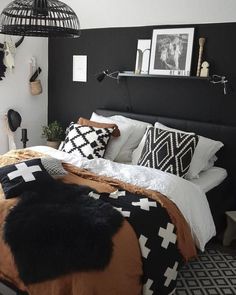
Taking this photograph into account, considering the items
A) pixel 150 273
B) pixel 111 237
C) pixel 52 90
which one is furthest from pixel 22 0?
pixel 52 90

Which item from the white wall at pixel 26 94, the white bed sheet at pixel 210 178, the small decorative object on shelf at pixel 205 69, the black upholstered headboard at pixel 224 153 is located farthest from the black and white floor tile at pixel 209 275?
the white wall at pixel 26 94

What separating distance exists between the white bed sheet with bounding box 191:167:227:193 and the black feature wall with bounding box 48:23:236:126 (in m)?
0.48

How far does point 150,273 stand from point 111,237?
33 centimetres

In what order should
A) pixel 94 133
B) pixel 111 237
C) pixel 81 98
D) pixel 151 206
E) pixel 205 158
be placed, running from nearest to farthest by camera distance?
pixel 111 237 < pixel 151 206 < pixel 205 158 < pixel 94 133 < pixel 81 98

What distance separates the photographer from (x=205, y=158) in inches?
112

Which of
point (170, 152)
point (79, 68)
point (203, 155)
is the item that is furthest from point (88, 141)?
point (79, 68)

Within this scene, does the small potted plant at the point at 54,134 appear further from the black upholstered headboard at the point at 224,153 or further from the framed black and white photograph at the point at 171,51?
the black upholstered headboard at the point at 224,153

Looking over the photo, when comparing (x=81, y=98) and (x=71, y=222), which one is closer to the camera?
(x=71, y=222)

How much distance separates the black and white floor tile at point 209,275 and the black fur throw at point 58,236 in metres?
Answer: 0.89

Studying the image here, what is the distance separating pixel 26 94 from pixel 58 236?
2.94m

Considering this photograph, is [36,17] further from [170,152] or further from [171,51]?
[171,51]

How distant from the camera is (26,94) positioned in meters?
4.19

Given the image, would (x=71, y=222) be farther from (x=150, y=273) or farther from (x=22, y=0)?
(x=22, y=0)

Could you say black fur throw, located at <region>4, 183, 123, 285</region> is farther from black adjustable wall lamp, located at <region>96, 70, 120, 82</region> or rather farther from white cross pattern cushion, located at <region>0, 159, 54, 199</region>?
black adjustable wall lamp, located at <region>96, 70, 120, 82</region>
